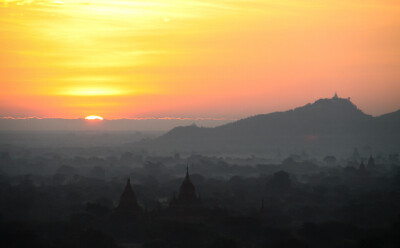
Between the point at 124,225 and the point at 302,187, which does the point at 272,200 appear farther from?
the point at 124,225

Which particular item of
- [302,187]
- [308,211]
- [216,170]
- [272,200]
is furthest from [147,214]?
[216,170]

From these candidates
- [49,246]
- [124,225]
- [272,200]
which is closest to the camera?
[49,246]

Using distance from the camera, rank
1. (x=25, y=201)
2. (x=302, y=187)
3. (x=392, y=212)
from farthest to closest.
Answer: (x=302, y=187), (x=25, y=201), (x=392, y=212)

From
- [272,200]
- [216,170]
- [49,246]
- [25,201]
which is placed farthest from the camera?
[216,170]

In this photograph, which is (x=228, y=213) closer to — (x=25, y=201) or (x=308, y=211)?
(x=308, y=211)

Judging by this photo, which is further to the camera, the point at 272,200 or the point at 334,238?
the point at 272,200

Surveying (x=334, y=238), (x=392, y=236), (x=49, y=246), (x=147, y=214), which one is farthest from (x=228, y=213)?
(x=49, y=246)

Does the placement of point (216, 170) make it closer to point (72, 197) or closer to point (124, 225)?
point (72, 197)

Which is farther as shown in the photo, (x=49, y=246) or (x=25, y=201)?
(x=25, y=201)

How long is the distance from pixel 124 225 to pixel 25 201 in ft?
74.0

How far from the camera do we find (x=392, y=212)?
71.8m

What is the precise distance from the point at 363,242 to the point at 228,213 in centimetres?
1823

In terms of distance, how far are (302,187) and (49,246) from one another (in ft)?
208

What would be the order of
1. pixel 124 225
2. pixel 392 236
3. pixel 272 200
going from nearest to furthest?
pixel 392 236 < pixel 124 225 < pixel 272 200
